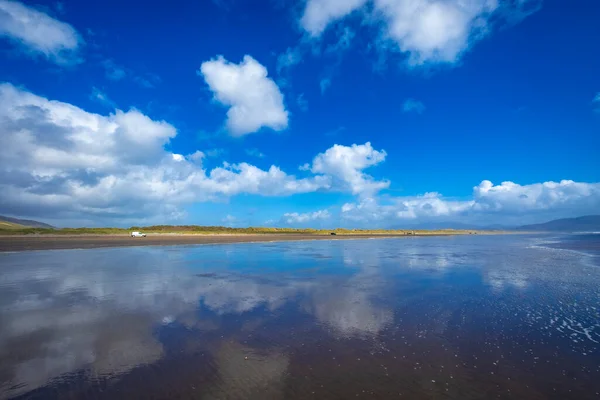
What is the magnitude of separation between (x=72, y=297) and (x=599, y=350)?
2070cm

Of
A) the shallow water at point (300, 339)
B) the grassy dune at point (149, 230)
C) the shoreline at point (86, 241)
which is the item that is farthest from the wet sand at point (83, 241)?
the shallow water at point (300, 339)

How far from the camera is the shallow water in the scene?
714cm

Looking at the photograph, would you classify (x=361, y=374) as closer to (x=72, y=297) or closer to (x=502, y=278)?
(x=72, y=297)

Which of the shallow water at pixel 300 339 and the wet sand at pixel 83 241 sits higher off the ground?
the wet sand at pixel 83 241

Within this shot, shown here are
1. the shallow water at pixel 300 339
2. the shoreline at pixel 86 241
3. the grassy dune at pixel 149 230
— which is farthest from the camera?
the grassy dune at pixel 149 230

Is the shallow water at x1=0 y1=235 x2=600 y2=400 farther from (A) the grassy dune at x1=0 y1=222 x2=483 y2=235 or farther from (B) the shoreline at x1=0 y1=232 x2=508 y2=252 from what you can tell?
(A) the grassy dune at x1=0 y1=222 x2=483 y2=235

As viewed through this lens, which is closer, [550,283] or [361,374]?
[361,374]

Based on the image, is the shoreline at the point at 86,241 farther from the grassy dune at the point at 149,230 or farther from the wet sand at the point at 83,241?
the grassy dune at the point at 149,230

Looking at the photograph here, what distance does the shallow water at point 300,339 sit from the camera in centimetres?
714

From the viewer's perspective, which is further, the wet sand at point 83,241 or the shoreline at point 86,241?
the wet sand at point 83,241

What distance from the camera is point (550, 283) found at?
61.6 feet

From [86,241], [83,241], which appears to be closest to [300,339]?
[86,241]

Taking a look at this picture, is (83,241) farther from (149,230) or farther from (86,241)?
(149,230)

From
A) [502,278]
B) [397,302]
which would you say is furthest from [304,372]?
[502,278]
